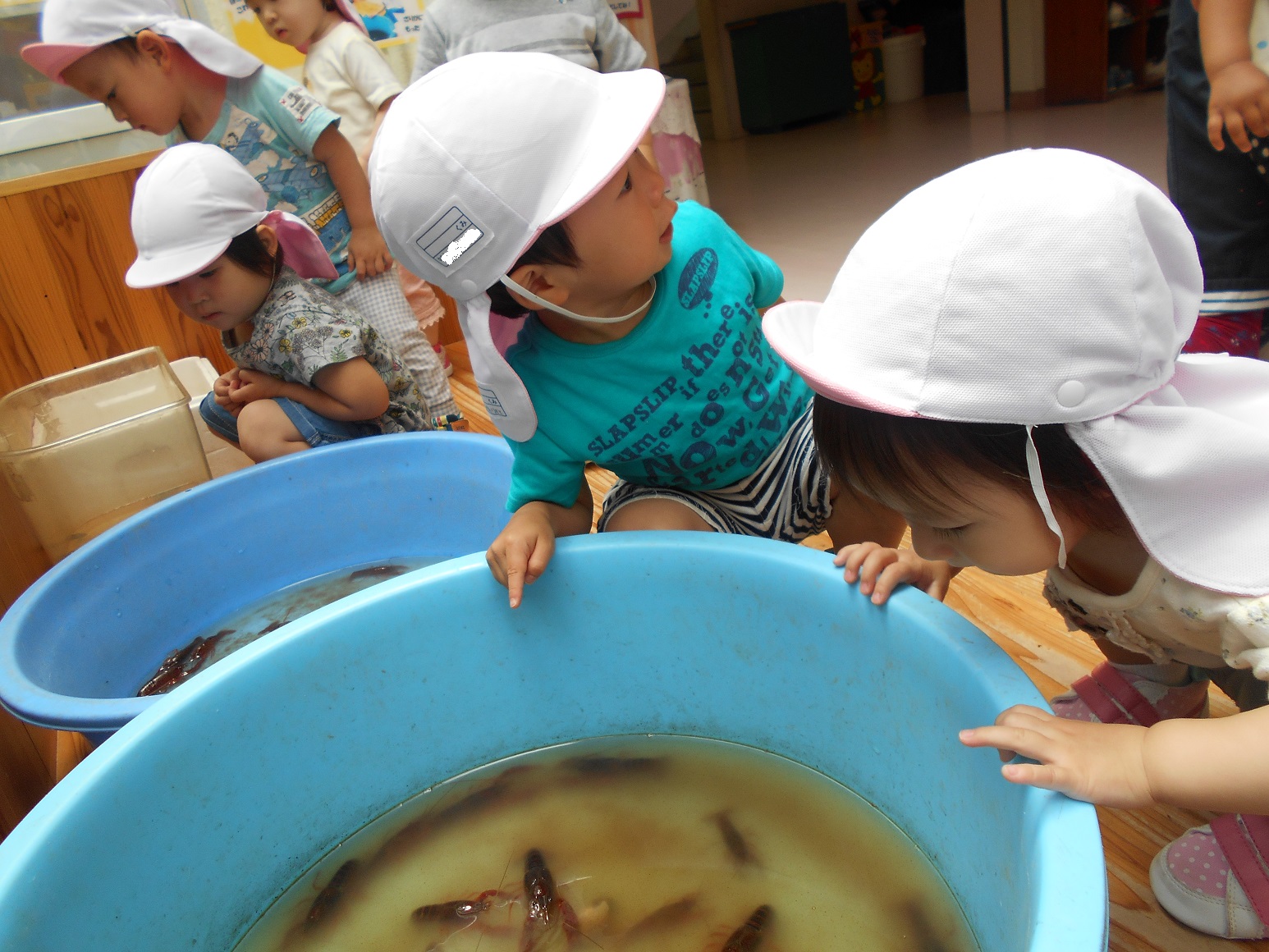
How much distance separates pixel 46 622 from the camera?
1043mm

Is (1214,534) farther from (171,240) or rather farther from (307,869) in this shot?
(171,240)

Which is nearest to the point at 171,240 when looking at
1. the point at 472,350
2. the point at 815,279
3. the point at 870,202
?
the point at 472,350

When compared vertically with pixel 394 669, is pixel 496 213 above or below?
above

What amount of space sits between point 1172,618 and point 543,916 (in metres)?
0.53

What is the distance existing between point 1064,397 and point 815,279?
181 centimetres

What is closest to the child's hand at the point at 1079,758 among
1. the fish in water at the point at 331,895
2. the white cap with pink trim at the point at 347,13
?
the fish in water at the point at 331,895

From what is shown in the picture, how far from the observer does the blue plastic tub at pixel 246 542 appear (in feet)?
3.63

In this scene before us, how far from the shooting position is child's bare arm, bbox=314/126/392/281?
1625mm

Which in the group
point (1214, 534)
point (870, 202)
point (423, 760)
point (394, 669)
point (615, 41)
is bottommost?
point (870, 202)

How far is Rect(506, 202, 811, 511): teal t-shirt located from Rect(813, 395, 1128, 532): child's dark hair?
313mm

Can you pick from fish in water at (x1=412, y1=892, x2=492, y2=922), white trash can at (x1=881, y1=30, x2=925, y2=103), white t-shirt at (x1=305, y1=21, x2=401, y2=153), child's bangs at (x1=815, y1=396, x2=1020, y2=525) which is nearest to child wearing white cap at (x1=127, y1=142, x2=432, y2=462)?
white t-shirt at (x1=305, y1=21, x2=401, y2=153)

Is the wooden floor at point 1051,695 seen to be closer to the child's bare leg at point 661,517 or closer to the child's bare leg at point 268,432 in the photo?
the child's bare leg at point 661,517

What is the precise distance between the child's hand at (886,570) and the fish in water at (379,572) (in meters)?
0.82

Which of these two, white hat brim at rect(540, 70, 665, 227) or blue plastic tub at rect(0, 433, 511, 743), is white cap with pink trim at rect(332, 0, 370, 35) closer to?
blue plastic tub at rect(0, 433, 511, 743)
